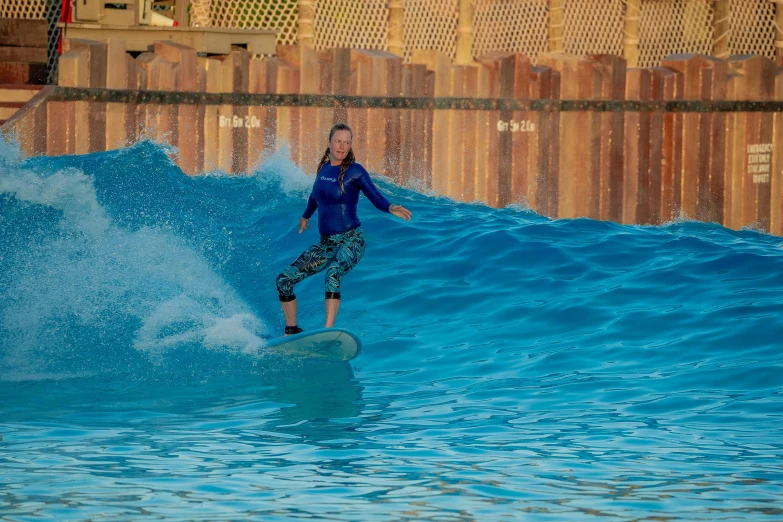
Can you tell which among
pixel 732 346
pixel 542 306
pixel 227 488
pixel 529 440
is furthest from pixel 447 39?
pixel 227 488

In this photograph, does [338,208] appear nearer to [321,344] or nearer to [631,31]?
[321,344]

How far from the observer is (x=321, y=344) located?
8.77m

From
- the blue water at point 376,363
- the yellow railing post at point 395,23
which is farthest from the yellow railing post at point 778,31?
A: the yellow railing post at point 395,23

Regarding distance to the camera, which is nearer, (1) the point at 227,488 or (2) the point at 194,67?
(1) the point at 227,488

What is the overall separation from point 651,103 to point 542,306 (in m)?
6.26

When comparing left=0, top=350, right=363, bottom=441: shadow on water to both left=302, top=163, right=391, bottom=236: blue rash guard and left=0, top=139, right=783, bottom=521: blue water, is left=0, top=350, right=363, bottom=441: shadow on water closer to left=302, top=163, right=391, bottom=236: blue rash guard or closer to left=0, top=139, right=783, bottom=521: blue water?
left=0, top=139, right=783, bottom=521: blue water

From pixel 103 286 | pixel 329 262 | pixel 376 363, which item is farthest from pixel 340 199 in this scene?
pixel 103 286

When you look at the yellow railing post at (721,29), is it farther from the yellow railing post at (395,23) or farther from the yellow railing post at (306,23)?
the yellow railing post at (306,23)

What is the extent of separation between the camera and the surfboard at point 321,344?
868cm

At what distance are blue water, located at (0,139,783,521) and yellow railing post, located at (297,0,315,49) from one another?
197 cm

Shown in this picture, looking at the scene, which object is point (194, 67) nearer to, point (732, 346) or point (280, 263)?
point (280, 263)

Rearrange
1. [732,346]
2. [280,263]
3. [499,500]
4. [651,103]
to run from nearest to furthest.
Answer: [499,500], [732,346], [280,263], [651,103]

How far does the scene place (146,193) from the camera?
1338 centimetres

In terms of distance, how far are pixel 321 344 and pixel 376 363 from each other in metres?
0.78
